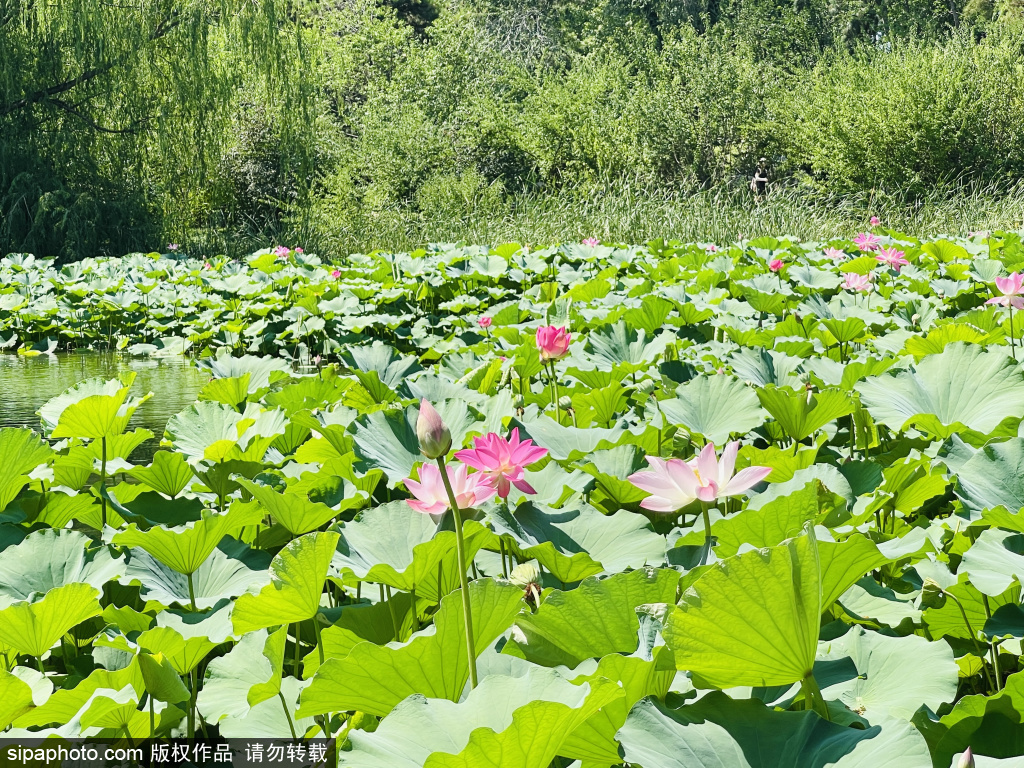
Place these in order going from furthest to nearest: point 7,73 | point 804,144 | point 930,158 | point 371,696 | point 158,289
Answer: point 804,144
point 930,158
point 7,73
point 158,289
point 371,696

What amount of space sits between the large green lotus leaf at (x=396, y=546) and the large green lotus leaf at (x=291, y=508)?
11 centimetres

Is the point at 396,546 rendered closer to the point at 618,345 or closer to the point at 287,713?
the point at 287,713

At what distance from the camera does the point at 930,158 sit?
1545 centimetres

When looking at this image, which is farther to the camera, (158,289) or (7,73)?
(7,73)

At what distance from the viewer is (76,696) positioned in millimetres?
880

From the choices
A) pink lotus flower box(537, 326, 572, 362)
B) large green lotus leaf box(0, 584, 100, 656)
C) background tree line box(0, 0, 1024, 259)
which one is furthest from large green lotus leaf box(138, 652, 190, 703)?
background tree line box(0, 0, 1024, 259)

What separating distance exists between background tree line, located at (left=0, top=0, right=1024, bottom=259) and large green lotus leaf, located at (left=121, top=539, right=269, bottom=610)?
9006mm

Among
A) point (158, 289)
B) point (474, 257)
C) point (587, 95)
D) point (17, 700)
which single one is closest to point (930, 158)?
point (587, 95)

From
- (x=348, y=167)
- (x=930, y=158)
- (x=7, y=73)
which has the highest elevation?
(x=7, y=73)

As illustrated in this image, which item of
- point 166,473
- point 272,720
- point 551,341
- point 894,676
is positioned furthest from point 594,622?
point 551,341

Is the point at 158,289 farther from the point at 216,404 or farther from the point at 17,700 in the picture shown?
the point at 17,700

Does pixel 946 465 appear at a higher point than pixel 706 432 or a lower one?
higher

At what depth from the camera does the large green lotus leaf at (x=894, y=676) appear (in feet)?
2.48

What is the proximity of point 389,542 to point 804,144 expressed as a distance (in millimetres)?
17816
